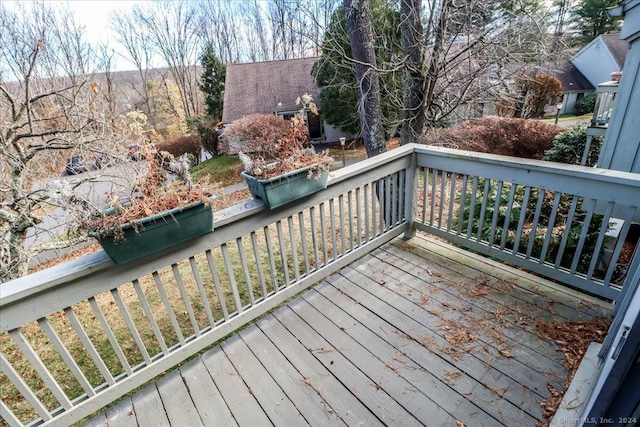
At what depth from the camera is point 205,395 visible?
172cm

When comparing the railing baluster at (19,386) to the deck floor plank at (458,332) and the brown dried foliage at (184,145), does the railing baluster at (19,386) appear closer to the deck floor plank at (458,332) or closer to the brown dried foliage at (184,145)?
A: the deck floor plank at (458,332)

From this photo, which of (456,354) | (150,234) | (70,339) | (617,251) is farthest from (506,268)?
(70,339)

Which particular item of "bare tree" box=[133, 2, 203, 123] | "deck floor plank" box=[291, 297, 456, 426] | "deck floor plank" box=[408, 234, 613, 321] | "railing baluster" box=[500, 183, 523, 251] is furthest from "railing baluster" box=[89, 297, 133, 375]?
"bare tree" box=[133, 2, 203, 123]

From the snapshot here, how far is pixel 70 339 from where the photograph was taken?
288cm

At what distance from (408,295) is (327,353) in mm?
799

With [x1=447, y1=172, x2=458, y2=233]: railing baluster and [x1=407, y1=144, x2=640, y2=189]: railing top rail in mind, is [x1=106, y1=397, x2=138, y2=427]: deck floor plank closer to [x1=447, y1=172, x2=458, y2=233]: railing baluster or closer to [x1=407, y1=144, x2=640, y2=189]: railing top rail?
[x1=447, y1=172, x2=458, y2=233]: railing baluster

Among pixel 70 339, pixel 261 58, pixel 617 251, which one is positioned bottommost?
pixel 70 339

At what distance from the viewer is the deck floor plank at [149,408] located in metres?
1.60

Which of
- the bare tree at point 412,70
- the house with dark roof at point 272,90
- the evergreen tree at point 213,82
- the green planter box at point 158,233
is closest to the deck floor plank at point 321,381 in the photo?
the green planter box at point 158,233

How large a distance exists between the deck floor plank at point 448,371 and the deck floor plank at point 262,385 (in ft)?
2.29

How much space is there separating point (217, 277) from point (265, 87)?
15.0 m

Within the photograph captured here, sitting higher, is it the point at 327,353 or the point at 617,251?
the point at 617,251

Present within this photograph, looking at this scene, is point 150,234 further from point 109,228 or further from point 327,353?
point 327,353

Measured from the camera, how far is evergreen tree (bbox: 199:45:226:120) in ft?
53.9
